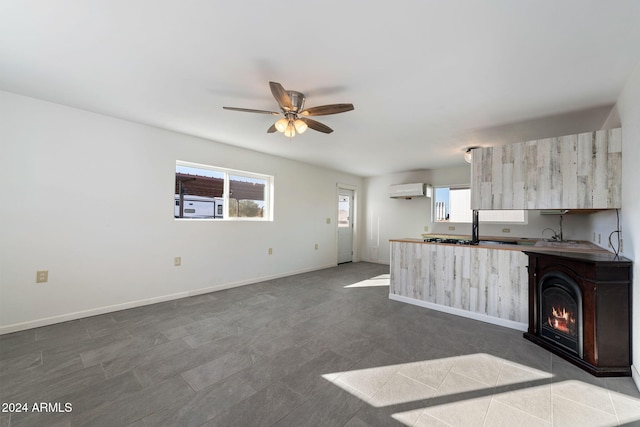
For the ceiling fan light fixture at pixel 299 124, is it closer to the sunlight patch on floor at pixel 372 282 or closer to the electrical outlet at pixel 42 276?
the sunlight patch on floor at pixel 372 282

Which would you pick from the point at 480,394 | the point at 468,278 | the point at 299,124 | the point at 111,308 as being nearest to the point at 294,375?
the point at 480,394

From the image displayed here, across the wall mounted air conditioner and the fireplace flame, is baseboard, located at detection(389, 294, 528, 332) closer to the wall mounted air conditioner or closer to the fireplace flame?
the fireplace flame

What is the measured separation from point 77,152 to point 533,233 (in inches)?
280

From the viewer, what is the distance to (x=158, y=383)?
1.82 m

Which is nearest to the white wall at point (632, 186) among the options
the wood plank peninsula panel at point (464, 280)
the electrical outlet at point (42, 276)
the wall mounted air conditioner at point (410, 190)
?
the wood plank peninsula panel at point (464, 280)

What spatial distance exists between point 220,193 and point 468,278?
3.92 meters

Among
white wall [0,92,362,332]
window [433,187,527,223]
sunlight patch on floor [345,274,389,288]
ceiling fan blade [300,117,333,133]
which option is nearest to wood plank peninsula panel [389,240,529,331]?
sunlight patch on floor [345,274,389,288]

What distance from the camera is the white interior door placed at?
661cm

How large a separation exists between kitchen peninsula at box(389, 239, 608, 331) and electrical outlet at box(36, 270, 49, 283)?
167 inches

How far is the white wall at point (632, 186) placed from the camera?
188 cm

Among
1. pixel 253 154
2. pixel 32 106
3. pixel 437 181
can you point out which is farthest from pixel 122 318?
pixel 437 181

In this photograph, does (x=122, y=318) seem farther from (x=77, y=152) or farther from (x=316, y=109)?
(x=316, y=109)

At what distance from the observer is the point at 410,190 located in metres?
5.84

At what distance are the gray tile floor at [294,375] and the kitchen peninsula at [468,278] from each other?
24cm
